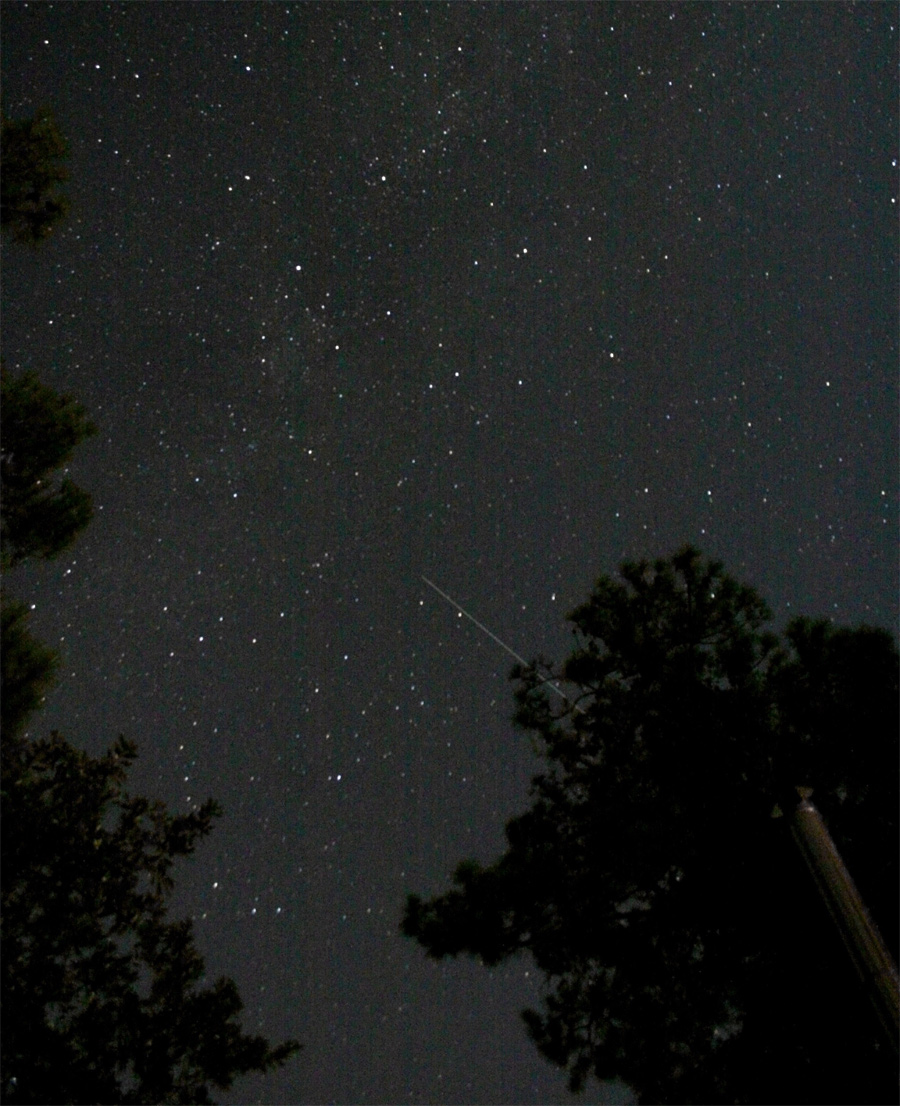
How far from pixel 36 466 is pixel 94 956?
10.0 feet

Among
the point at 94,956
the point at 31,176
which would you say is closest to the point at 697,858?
the point at 94,956

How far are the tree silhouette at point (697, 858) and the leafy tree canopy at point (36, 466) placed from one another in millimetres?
4479

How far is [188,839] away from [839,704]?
200 inches

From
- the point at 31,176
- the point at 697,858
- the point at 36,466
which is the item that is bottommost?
the point at 697,858

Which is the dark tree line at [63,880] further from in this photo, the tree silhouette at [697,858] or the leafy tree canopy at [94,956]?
the tree silhouette at [697,858]

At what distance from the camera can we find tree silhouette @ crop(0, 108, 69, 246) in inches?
210

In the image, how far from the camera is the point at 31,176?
5395 millimetres

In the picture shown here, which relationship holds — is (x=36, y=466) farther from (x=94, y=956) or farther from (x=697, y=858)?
(x=697, y=858)

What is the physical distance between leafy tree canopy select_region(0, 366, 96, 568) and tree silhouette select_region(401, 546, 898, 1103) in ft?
14.7

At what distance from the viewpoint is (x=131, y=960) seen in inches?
236

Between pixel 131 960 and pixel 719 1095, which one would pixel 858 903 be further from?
pixel 131 960

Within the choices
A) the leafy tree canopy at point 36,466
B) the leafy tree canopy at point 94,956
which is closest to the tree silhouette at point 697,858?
the leafy tree canopy at point 94,956

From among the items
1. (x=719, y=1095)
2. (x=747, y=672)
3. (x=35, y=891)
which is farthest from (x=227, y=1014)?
(x=747, y=672)

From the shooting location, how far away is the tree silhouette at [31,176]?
210 inches
